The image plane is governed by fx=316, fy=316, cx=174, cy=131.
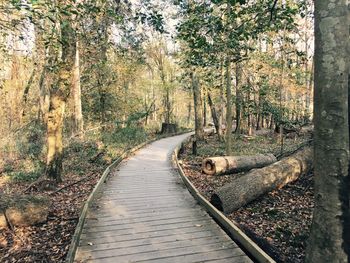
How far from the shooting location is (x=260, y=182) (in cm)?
798

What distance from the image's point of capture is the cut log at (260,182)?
7.43 m

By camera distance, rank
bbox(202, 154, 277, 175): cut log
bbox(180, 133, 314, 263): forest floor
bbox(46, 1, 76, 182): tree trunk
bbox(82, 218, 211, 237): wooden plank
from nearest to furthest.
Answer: bbox(180, 133, 314, 263): forest floor → bbox(82, 218, 211, 237): wooden plank → bbox(46, 1, 76, 182): tree trunk → bbox(202, 154, 277, 175): cut log

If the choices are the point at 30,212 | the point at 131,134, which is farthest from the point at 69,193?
the point at 131,134

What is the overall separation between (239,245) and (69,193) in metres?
6.09

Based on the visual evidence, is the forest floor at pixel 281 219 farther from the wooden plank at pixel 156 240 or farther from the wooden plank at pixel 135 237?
the wooden plank at pixel 135 237

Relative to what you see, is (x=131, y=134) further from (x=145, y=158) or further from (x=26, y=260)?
(x=26, y=260)

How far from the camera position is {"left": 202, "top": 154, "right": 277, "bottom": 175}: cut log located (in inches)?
444

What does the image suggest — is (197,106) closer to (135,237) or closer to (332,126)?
(135,237)

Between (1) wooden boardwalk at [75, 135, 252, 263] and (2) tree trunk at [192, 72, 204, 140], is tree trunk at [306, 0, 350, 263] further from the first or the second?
(2) tree trunk at [192, 72, 204, 140]

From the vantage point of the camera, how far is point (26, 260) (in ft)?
18.4

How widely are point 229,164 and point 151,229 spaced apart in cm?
556

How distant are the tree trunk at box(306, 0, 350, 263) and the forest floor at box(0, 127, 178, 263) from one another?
438 centimetres

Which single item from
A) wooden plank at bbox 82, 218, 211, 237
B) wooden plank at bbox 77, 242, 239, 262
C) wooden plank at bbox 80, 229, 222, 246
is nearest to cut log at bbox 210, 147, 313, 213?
wooden plank at bbox 82, 218, 211, 237

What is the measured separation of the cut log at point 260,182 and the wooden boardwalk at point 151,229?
607 millimetres
